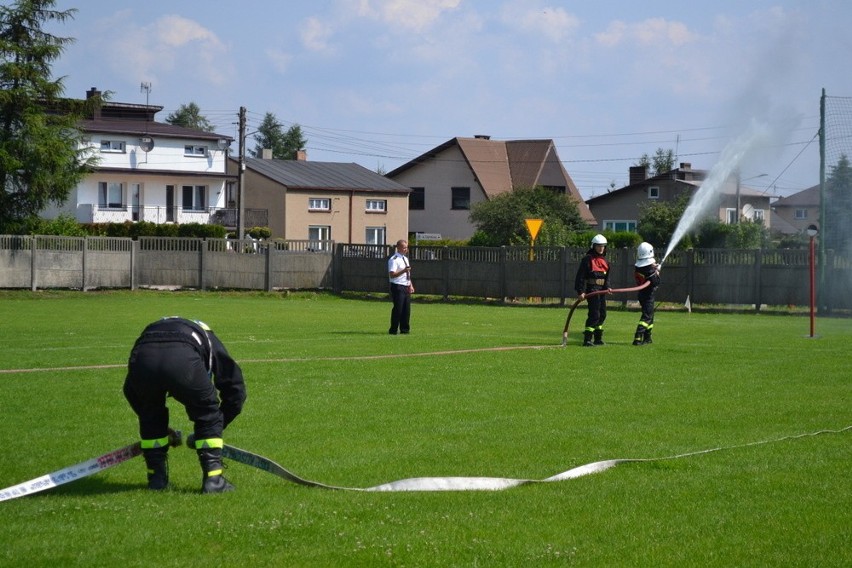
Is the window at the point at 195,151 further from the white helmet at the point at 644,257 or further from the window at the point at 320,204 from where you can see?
the white helmet at the point at 644,257

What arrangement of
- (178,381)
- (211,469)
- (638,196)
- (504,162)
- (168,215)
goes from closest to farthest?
(178,381)
(211,469)
(168,215)
(638,196)
(504,162)

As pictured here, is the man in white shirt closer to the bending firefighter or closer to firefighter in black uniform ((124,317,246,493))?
the bending firefighter

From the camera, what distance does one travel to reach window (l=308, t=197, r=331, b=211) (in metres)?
73.4

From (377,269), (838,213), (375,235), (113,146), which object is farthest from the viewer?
(375,235)

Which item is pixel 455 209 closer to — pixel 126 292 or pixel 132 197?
pixel 132 197

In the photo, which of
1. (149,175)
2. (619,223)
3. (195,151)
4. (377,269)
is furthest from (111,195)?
(619,223)

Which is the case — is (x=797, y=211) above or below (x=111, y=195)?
below

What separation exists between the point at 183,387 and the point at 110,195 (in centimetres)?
6601

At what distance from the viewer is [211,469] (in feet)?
26.8

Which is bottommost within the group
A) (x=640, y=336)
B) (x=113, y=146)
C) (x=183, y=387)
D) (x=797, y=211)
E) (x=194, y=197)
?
Answer: (x=640, y=336)

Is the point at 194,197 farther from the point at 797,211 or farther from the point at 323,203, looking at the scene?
the point at 797,211

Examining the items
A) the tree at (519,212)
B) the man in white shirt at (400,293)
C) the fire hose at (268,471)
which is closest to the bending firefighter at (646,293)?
the man in white shirt at (400,293)

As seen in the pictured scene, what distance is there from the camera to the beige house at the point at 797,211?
1577 inches

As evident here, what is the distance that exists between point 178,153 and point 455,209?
21.8 meters
